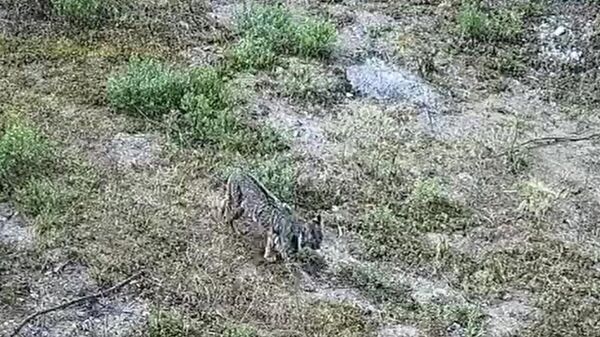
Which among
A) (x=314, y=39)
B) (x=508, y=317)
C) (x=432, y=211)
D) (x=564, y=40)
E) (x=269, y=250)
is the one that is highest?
(x=314, y=39)

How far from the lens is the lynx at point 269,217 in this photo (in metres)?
6.09

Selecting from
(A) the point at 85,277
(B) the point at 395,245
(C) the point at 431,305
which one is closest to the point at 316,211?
(B) the point at 395,245

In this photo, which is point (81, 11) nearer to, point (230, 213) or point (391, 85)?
point (391, 85)

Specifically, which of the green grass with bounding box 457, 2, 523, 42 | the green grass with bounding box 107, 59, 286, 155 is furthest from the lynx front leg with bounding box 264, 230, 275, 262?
the green grass with bounding box 457, 2, 523, 42

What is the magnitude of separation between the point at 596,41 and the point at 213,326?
519cm

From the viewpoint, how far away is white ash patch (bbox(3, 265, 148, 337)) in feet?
18.2

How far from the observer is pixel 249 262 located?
617cm

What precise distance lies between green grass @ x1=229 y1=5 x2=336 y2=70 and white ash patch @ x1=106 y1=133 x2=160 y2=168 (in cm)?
135

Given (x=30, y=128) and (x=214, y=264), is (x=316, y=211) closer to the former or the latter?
(x=214, y=264)

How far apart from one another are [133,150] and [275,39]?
199 centimetres

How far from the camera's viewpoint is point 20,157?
266 inches

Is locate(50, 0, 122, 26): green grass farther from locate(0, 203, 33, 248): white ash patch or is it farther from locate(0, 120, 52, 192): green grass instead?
locate(0, 203, 33, 248): white ash patch

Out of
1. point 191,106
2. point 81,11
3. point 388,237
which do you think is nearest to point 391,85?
point 191,106

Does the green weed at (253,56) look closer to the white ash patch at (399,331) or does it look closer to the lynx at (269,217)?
the lynx at (269,217)
